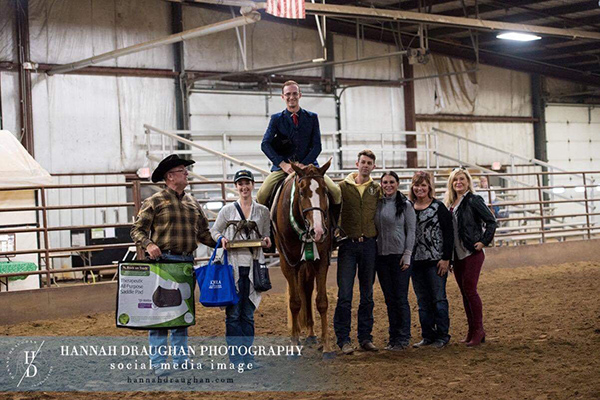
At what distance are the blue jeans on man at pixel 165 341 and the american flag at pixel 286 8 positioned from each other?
285 inches

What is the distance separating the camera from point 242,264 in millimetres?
5660

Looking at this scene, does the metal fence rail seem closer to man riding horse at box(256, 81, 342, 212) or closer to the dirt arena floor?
the dirt arena floor

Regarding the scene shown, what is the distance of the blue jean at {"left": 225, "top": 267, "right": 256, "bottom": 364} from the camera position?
221 inches

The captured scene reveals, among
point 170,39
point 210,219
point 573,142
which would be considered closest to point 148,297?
Result: point 210,219

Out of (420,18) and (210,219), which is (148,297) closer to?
(210,219)

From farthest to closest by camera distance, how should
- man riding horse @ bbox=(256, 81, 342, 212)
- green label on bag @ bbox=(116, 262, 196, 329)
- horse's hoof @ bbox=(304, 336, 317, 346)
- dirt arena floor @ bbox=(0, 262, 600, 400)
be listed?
man riding horse @ bbox=(256, 81, 342, 212) < horse's hoof @ bbox=(304, 336, 317, 346) < green label on bag @ bbox=(116, 262, 196, 329) < dirt arena floor @ bbox=(0, 262, 600, 400)

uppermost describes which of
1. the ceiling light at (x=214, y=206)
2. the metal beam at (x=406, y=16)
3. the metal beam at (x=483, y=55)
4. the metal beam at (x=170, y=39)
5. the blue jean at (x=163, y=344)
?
the metal beam at (x=483, y=55)

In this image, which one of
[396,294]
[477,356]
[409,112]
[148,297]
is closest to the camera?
[148,297]

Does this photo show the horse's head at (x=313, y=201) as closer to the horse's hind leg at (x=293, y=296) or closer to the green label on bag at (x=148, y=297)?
the horse's hind leg at (x=293, y=296)

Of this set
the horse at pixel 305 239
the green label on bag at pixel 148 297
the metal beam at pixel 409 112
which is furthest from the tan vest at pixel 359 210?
the metal beam at pixel 409 112

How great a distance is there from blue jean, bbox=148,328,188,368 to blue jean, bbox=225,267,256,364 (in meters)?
0.35

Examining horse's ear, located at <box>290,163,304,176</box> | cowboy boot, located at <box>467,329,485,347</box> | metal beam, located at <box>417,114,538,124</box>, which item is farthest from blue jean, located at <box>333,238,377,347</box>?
metal beam, located at <box>417,114,538,124</box>

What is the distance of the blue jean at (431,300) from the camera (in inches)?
246

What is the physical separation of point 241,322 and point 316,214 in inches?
39.7
